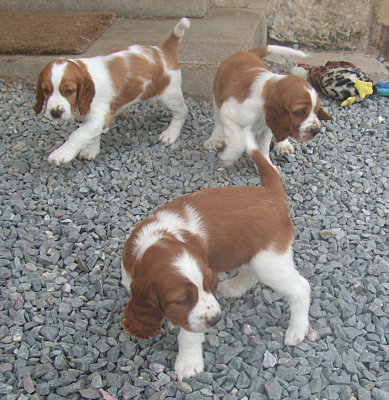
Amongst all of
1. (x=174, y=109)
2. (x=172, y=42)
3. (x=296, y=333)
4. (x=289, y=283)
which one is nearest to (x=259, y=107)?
(x=174, y=109)

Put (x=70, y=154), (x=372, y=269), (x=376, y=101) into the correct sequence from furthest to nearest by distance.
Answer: (x=376, y=101) → (x=70, y=154) → (x=372, y=269)

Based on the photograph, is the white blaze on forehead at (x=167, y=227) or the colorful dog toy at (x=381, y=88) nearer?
the white blaze on forehead at (x=167, y=227)

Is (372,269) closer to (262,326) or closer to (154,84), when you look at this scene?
(262,326)

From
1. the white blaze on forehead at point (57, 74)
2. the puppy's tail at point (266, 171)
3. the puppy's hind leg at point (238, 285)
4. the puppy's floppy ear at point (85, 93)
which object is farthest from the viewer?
the puppy's floppy ear at point (85, 93)

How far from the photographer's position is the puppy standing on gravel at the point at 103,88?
4086mm

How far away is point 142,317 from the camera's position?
8.02 feet

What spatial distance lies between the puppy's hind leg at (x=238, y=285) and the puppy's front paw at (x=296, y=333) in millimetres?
375

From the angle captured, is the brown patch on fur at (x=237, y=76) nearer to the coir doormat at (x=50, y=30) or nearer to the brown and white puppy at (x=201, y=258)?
the brown and white puppy at (x=201, y=258)

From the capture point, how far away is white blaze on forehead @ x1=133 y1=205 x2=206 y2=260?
8.32ft

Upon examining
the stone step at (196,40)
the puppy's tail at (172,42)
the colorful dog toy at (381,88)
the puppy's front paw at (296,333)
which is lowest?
the colorful dog toy at (381,88)

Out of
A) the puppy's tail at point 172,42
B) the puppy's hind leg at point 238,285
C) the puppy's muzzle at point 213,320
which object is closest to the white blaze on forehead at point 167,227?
the puppy's muzzle at point 213,320

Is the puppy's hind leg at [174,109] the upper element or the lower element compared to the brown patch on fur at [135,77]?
lower

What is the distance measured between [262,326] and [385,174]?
6.86ft

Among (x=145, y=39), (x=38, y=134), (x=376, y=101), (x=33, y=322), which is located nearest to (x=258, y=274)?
(x=33, y=322)
